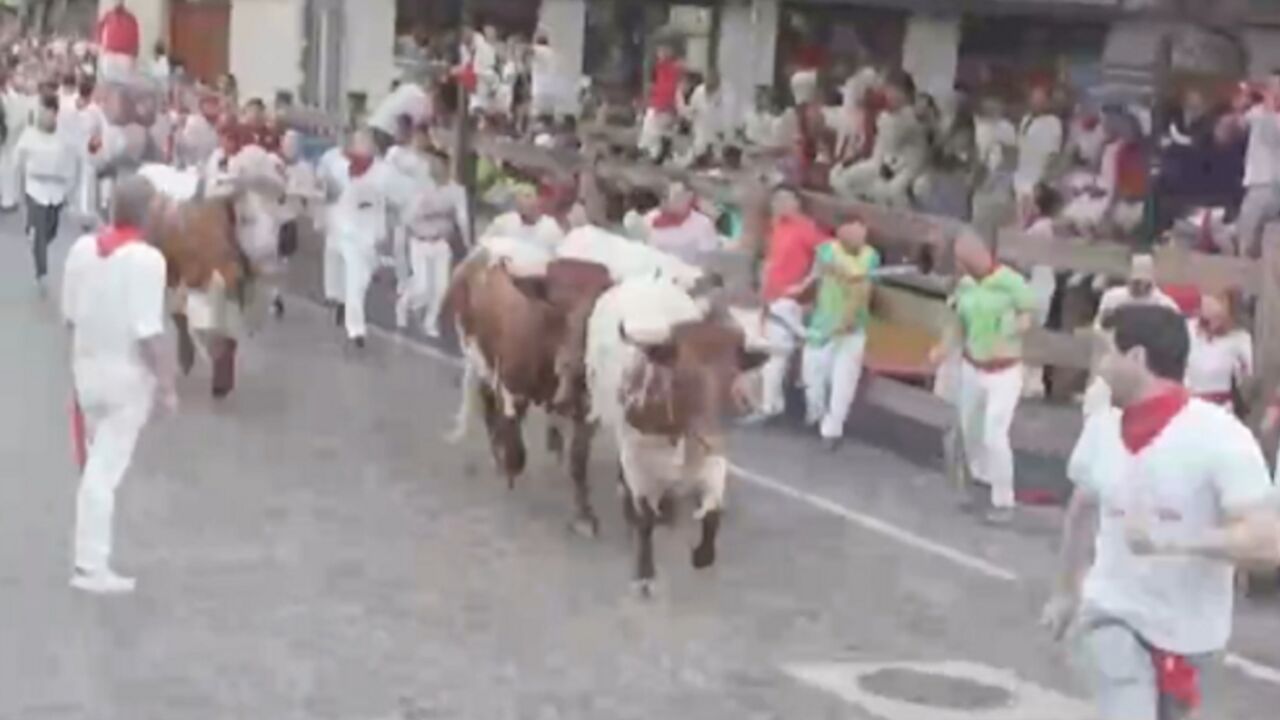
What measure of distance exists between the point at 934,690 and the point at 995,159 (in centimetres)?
1416

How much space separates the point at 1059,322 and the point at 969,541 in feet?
15.7

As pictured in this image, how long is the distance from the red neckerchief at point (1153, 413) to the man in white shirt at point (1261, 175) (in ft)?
38.1

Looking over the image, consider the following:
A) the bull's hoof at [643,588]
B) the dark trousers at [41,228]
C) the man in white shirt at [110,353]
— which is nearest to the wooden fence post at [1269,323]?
the bull's hoof at [643,588]

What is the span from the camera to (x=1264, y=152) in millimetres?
19391

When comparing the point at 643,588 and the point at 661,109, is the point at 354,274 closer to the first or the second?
the point at 643,588

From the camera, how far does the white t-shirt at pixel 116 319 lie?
39.8ft

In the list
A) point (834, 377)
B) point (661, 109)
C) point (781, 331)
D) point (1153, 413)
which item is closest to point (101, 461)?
point (1153, 413)

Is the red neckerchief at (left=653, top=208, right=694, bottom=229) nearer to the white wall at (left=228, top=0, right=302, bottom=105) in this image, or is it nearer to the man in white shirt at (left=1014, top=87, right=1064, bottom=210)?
the man in white shirt at (left=1014, top=87, right=1064, bottom=210)

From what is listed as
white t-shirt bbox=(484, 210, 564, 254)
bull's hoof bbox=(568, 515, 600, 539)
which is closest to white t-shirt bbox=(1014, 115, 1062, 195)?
white t-shirt bbox=(484, 210, 564, 254)

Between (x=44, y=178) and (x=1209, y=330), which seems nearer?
(x=1209, y=330)

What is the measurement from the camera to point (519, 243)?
652 inches

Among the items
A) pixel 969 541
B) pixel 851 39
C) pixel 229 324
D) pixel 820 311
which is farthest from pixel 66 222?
pixel 969 541

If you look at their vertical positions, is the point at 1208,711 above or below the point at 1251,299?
below

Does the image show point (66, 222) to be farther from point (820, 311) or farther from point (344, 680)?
point (344, 680)
